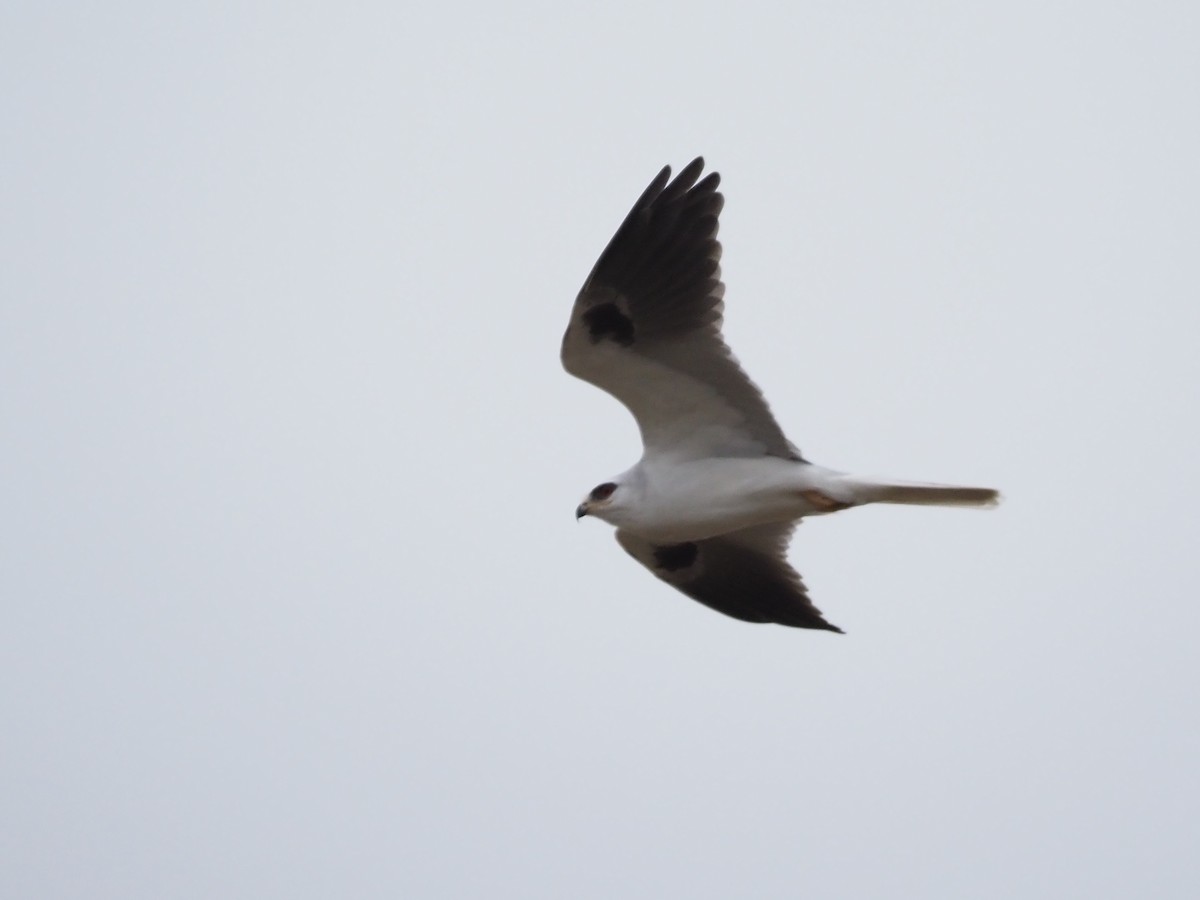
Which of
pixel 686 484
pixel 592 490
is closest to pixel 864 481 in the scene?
pixel 686 484

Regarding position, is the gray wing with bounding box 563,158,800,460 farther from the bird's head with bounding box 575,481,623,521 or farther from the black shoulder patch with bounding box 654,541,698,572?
the black shoulder patch with bounding box 654,541,698,572

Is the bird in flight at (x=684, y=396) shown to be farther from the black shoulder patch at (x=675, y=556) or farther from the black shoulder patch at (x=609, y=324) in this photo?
the black shoulder patch at (x=675, y=556)

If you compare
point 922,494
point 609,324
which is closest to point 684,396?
point 609,324

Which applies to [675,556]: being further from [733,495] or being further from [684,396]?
[684,396]

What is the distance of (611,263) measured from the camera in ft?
28.0

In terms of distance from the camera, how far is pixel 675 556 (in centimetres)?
999

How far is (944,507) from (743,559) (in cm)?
172

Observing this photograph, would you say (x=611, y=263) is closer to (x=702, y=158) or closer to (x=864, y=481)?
(x=702, y=158)

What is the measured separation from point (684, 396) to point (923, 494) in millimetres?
1339

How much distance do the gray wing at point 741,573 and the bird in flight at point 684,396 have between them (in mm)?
616

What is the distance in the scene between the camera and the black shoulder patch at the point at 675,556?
994cm

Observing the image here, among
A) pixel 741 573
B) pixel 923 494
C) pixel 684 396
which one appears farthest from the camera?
pixel 741 573

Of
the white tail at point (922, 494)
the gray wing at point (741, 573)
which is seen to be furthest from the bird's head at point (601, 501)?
the white tail at point (922, 494)

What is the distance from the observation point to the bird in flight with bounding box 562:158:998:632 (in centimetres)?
839
